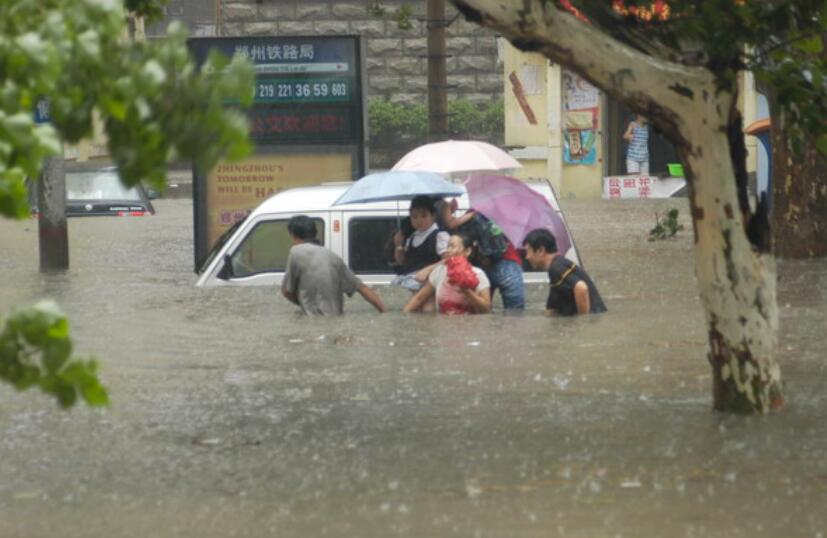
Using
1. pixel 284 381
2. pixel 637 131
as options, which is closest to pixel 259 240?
pixel 284 381

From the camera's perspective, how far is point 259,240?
1540 cm

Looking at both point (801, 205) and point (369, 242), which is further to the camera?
point (801, 205)

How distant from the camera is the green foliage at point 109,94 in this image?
158 inches

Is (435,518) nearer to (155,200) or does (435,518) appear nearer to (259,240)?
(259,240)

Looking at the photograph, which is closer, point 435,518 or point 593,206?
point 435,518

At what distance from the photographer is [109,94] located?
13.6 feet

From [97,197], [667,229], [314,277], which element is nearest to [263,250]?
[314,277]

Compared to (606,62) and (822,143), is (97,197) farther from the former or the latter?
(606,62)

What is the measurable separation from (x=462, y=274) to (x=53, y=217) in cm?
735

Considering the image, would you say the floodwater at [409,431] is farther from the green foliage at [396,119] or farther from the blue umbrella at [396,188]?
the green foliage at [396,119]

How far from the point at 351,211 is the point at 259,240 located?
Answer: 32.7 inches

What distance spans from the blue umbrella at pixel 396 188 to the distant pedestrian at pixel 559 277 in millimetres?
926

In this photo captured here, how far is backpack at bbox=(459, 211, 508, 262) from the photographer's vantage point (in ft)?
47.3

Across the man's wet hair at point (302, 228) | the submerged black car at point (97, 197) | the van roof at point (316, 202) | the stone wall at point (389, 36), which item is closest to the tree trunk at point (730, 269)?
the man's wet hair at point (302, 228)
